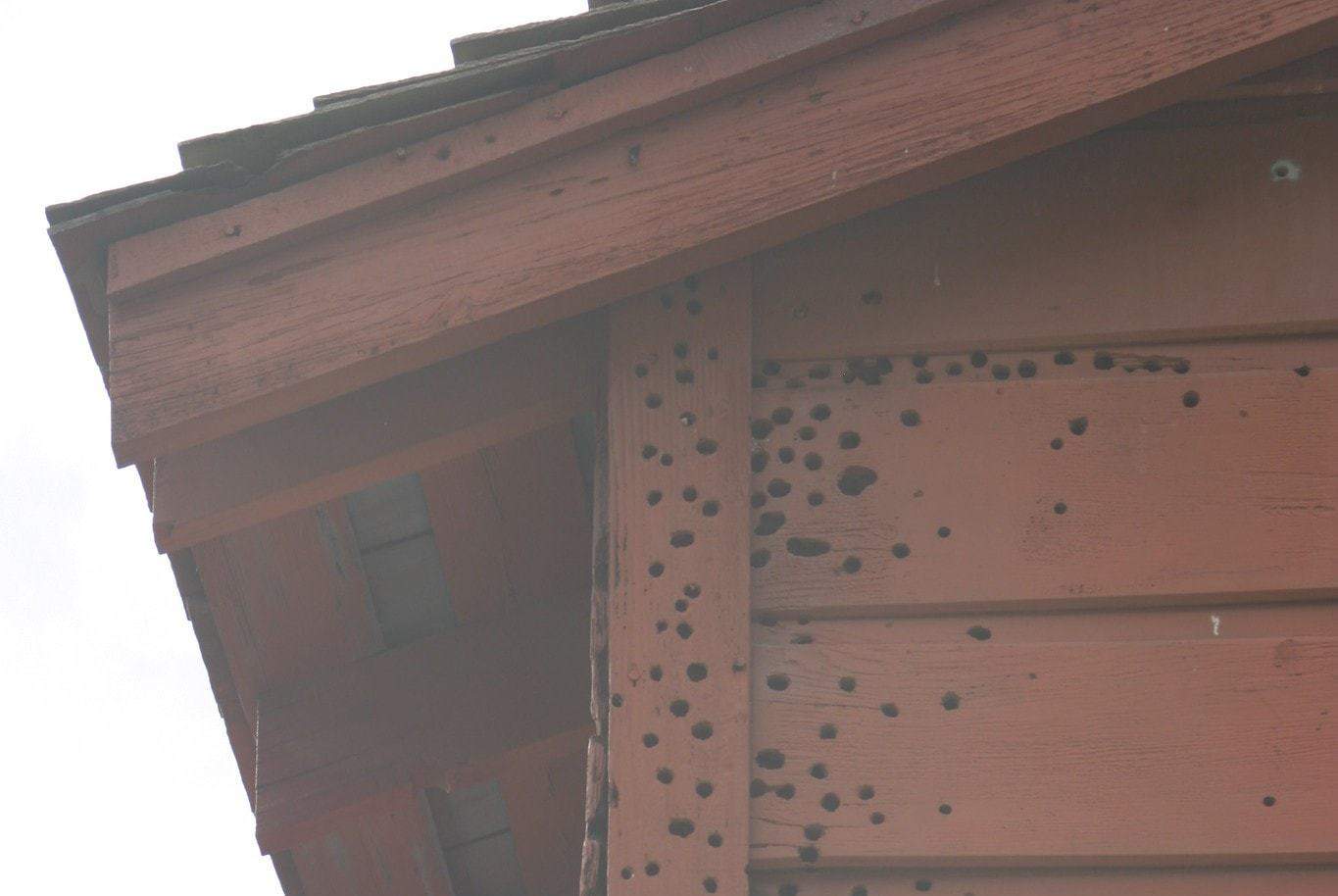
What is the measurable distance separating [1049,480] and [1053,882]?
1.76 feet

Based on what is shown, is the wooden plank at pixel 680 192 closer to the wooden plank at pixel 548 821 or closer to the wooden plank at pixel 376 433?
the wooden plank at pixel 376 433

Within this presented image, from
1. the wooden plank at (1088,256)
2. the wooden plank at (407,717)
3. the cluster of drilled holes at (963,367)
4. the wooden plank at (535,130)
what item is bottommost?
the wooden plank at (407,717)

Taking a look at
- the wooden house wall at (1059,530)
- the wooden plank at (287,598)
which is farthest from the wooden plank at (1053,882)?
the wooden plank at (287,598)

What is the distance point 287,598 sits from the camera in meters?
2.68

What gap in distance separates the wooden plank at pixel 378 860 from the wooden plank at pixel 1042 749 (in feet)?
3.75

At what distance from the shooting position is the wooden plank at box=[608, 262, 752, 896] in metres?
1.94

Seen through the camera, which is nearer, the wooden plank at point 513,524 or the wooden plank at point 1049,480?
the wooden plank at point 1049,480

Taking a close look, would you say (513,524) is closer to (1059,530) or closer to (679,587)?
(679,587)

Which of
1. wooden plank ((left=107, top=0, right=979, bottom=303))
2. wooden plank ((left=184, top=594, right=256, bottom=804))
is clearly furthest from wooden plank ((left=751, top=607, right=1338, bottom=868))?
wooden plank ((left=184, top=594, right=256, bottom=804))

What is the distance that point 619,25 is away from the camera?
207cm

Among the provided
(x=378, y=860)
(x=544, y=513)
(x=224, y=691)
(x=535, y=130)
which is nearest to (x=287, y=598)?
(x=224, y=691)

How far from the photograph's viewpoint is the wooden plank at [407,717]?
2693 mm

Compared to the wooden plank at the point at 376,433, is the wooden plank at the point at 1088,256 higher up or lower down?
higher up

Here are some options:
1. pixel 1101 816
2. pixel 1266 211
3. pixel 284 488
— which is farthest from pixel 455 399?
pixel 1266 211
